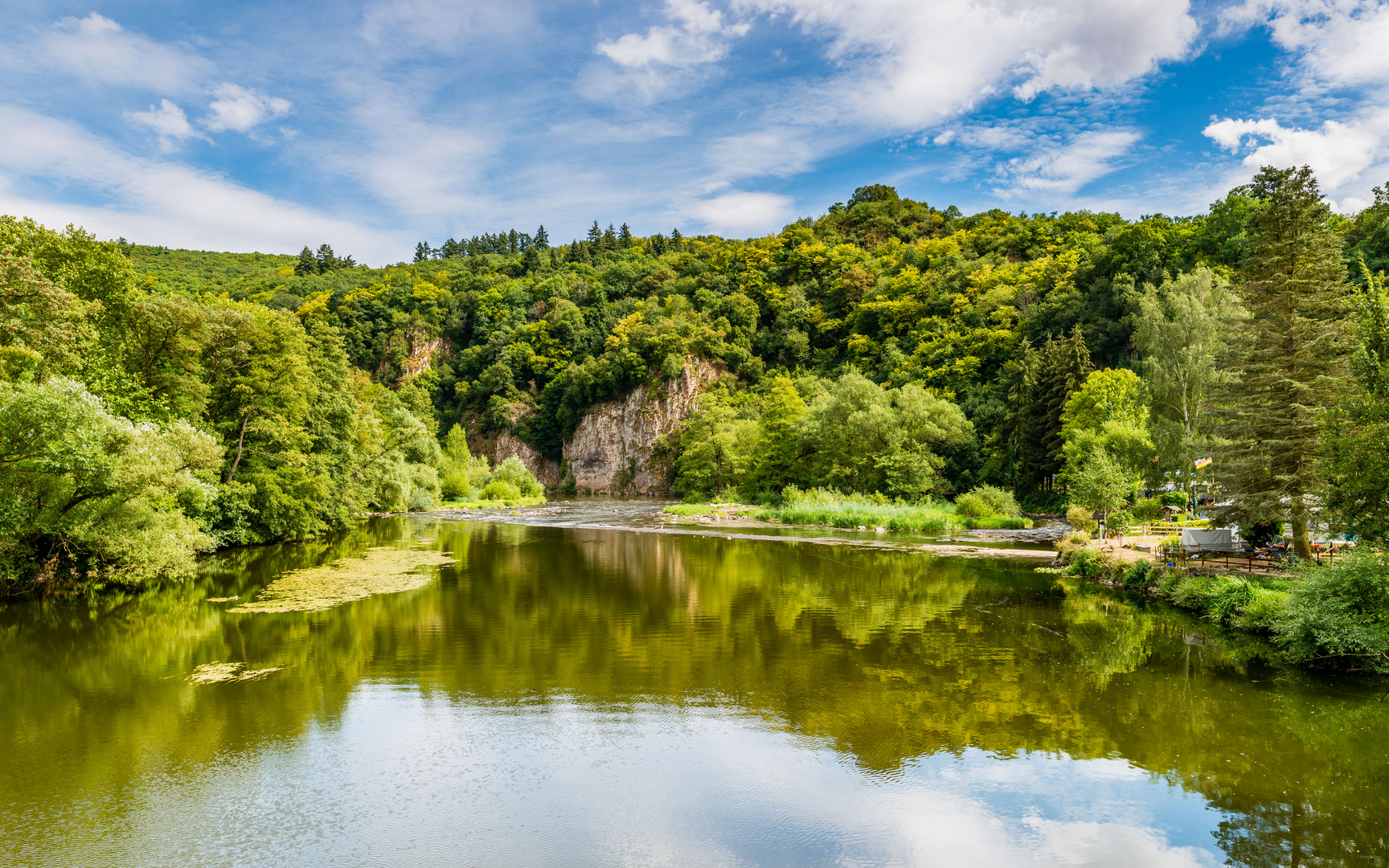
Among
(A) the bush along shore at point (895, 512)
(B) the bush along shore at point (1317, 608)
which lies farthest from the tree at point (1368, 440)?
(A) the bush along shore at point (895, 512)

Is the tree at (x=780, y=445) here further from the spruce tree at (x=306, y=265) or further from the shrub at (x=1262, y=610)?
the spruce tree at (x=306, y=265)

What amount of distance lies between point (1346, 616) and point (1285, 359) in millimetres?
8560

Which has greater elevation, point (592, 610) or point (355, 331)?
point (355, 331)

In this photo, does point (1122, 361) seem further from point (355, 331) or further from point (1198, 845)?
point (355, 331)

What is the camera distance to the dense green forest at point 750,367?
18281 millimetres

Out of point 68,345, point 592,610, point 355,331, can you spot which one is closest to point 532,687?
point 592,610

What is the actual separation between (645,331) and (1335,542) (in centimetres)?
7206

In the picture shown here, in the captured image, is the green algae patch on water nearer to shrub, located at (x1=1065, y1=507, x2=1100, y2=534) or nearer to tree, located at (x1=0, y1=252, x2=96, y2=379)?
tree, located at (x1=0, y1=252, x2=96, y2=379)

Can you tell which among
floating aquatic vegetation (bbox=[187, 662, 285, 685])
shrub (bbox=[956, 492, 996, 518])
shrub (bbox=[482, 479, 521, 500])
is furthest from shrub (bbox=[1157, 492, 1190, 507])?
shrub (bbox=[482, 479, 521, 500])

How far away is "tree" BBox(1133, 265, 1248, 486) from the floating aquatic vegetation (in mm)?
37423

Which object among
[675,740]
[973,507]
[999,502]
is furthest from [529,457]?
[675,740]

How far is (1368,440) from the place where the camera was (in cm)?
1266

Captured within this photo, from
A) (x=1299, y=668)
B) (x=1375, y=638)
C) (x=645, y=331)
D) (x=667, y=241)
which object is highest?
(x=667, y=241)

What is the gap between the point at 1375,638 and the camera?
1280cm
